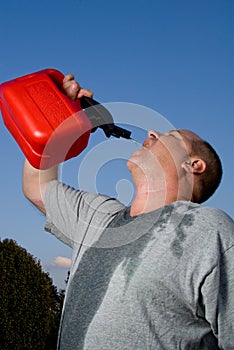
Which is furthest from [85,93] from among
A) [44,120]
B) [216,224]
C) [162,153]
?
[216,224]

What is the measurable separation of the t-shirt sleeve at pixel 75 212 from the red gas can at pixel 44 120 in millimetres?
181

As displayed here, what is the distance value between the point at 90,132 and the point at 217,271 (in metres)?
1.12

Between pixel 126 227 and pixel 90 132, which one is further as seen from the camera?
pixel 90 132

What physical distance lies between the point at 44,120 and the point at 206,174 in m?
0.84

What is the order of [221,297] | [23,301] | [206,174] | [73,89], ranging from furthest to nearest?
[23,301], [73,89], [206,174], [221,297]

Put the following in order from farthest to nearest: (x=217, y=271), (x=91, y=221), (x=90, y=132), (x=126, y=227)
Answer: (x=90, y=132) < (x=91, y=221) < (x=126, y=227) < (x=217, y=271)

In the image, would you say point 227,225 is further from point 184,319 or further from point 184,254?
point 184,319

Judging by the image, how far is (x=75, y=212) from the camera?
123 inches

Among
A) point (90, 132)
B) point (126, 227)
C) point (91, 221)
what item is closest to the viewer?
point (126, 227)

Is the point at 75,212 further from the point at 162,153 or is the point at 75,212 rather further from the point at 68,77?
the point at 68,77

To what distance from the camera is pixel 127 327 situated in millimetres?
2533

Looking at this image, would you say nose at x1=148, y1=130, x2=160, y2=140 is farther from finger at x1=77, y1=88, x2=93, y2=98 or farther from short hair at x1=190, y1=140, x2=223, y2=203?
finger at x1=77, y1=88, x2=93, y2=98

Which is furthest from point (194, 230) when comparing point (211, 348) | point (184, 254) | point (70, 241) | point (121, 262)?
point (70, 241)

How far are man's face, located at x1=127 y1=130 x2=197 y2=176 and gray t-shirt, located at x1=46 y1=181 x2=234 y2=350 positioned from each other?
0.23 m
